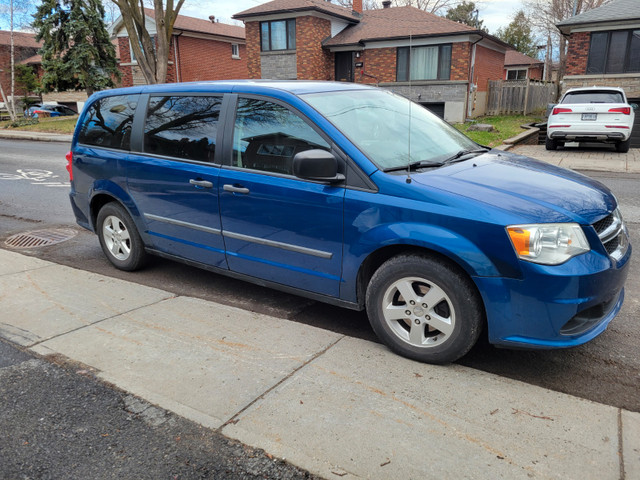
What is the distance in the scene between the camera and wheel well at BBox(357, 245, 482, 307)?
124 inches

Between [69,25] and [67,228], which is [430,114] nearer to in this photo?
[67,228]

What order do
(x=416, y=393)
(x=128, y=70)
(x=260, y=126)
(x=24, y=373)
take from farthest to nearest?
1. (x=128, y=70)
2. (x=260, y=126)
3. (x=24, y=373)
4. (x=416, y=393)

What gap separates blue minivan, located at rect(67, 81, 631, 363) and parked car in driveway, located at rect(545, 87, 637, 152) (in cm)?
1123

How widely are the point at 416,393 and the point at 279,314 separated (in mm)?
1532

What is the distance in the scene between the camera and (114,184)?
16.3 feet

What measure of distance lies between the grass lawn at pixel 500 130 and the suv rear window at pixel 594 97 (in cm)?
225

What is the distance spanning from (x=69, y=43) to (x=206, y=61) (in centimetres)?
880

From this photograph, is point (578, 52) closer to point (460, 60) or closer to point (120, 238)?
point (460, 60)

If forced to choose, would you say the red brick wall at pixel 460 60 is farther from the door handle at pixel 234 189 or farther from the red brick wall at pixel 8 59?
the red brick wall at pixel 8 59

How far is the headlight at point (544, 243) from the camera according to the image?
2.89 meters

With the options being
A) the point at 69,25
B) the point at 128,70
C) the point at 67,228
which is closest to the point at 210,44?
the point at 128,70

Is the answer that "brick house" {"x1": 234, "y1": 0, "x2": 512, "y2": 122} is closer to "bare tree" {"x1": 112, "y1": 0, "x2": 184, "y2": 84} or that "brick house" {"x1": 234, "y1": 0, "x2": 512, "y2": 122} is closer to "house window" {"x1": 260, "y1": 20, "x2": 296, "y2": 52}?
"house window" {"x1": 260, "y1": 20, "x2": 296, "y2": 52}

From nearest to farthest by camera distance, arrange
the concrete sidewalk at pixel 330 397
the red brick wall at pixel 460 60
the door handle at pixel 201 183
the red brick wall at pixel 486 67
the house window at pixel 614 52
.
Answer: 1. the concrete sidewalk at pixel 330 397
2. the door handle at pixel 201 183
3. the house window at pixel 614 52
4. the red brick wall at pixel 460 60
5. the red brick wall at pixel 486 67

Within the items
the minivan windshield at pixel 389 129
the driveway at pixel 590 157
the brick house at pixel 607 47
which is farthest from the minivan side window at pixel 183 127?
the brick house at pixel 607 47
